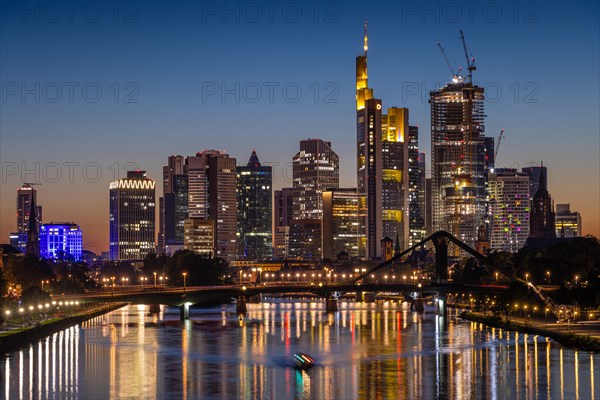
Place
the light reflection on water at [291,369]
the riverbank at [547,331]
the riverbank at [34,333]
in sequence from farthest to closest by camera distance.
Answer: the riverbank at [34,333]
the riverbank at [547,331]
the light reflection on water at [291,369]

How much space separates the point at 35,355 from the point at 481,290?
77.0 meters

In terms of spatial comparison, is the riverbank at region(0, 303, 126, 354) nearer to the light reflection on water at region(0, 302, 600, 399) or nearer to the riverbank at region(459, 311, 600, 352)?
the light reflection on water at region(0, 302, 600, 399)

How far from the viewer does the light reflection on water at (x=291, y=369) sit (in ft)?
Result: 290

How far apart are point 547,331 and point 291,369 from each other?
36.5 metres

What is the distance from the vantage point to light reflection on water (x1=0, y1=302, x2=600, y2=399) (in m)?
88.4

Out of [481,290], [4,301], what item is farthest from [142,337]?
[481,290]

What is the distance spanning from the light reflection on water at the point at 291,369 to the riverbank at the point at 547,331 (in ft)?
5.08

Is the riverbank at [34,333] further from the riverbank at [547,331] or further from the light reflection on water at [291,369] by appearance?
the riverbank at [547,331]

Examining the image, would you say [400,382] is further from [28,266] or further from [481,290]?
[28,266]

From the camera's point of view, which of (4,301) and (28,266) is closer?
(4,301)

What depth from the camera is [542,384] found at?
90.8 meters

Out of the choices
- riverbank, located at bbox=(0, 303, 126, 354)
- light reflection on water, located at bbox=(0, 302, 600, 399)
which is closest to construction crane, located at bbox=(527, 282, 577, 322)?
light reflection on water, located at bbox=(0, 302, 600, 399)

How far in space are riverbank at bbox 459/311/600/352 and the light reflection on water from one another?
5.08ft

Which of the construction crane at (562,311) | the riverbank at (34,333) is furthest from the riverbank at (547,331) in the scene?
the riverbank at (34,333)
